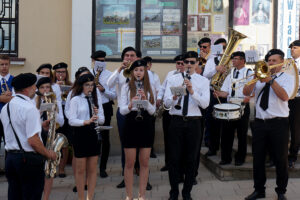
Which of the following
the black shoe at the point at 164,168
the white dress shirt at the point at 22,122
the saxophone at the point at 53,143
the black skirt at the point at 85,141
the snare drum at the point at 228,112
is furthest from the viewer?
the black shoe at the point at 164,168

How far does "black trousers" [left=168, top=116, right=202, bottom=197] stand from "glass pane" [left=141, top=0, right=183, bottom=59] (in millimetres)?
3717

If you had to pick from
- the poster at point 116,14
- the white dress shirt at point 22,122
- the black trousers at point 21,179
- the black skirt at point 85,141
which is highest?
the poster at point 116,14

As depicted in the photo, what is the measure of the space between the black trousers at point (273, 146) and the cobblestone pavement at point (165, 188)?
1.24ft

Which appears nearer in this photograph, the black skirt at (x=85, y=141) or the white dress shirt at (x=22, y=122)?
the white dress shirt at (x=22, y=122)

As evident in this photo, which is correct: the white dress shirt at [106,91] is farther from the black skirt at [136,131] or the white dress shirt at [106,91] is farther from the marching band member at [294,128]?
the marching band member at [294,128]

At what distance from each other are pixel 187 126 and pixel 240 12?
4439 mm

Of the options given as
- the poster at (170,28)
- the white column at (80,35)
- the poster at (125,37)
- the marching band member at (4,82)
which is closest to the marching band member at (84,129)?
the marching band member at (4,82)

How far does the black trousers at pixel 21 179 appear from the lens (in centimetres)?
488

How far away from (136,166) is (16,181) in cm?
336

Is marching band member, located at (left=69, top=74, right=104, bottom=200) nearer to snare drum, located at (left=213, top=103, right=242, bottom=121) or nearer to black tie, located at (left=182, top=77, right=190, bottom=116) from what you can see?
black tie, located at (left=182, top=77, right=190, bottom=116)

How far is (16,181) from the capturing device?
4984 mm

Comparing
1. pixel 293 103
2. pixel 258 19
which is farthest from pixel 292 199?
pixel 258 19

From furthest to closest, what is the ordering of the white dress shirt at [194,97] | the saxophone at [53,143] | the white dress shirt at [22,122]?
1. the white dress shirt at [194,97]
2. the saxophone at [53,143]
3. the white dress shirt at [22,122]

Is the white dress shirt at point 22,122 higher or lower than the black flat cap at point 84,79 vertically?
lower
